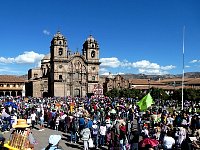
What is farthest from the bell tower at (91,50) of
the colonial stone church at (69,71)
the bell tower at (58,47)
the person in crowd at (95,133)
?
the person in crowd at (95,133)

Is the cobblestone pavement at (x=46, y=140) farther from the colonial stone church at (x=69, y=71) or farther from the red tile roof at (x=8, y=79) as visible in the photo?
the red tile roof at (x=8, y=79)

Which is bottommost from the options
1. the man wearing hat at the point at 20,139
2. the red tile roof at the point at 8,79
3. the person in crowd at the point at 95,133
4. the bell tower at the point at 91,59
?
the person in crowd at the point at 95,133

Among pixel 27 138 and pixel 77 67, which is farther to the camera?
pixel 77 67

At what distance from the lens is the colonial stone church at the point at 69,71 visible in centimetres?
7975

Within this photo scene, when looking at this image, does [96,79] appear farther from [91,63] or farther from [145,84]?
[145,84]

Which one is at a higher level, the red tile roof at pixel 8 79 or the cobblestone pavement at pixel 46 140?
the red tile roof at pixel 8 79

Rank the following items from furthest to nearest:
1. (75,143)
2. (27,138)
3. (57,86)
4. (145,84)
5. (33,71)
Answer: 1. (145,84)
2. (33,71)
3. (57,86)
4. (75,143)
5. (27,138)

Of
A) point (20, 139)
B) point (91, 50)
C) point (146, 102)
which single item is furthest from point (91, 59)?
point (20, 139)

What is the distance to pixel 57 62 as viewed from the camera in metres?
79.9

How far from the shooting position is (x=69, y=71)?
267 feet

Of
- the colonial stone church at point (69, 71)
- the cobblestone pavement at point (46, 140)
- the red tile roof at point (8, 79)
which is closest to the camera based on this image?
the cobblestone pavement at point (46, 140)

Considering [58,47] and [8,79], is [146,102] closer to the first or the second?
[58,47]

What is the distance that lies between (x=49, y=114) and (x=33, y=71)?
Answer: 75.8 m

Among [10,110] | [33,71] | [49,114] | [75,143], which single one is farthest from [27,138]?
[33,71]
